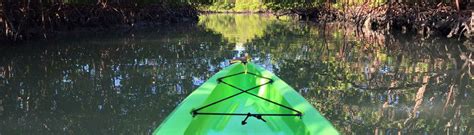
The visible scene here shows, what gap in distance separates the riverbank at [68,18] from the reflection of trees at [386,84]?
20.3 feet

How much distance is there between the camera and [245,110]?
408cm

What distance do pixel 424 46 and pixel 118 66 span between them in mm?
7363

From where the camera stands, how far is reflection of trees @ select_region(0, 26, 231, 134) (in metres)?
4.70

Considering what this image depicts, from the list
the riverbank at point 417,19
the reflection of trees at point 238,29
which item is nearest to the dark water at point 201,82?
the riverbank at point 417,19

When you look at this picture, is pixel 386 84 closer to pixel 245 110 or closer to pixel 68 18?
pixel 245 110

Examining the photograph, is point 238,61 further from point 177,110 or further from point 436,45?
point 436,45

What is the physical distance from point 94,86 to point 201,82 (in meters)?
1.43

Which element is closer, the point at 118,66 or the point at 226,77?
the point at 226,77

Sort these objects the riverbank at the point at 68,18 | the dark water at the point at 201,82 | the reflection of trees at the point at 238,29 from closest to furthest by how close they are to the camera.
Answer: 1. the dark water at the point at 201,82
2. the riverbank at the point at 68,18
3. the reflection of trees at the point at 238,29

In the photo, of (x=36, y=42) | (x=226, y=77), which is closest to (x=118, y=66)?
(x=226, y=77)

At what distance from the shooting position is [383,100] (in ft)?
18.8

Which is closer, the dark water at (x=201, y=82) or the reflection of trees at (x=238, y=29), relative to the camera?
the dark water at (x=201, y=82)

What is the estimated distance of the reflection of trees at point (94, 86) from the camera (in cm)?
470

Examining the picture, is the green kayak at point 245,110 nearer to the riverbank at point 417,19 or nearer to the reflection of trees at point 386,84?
the reflection of trees at point 386,84
